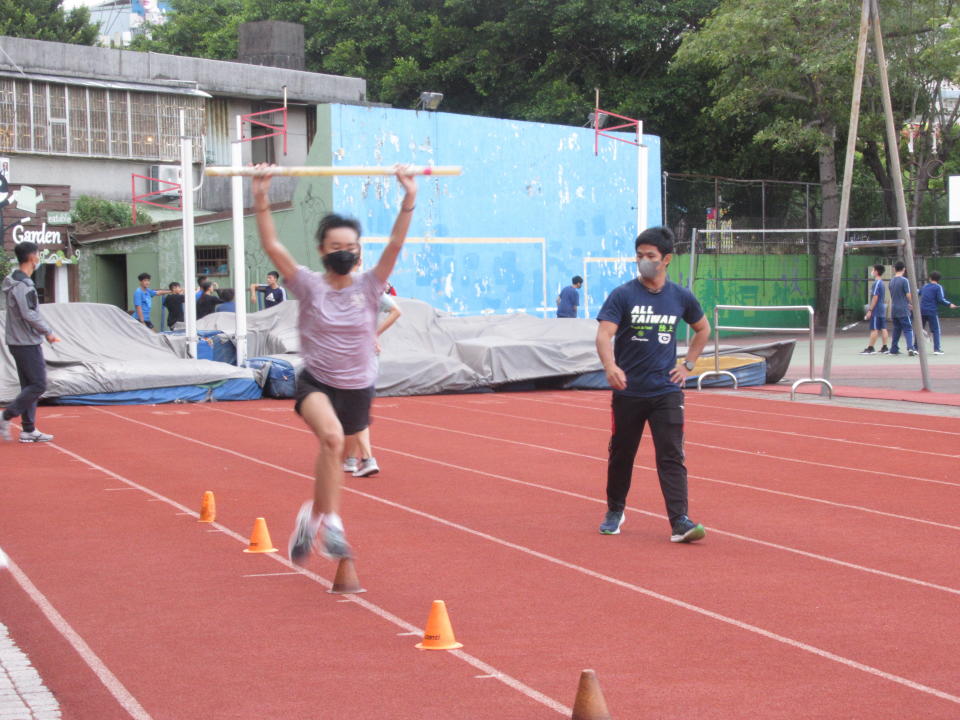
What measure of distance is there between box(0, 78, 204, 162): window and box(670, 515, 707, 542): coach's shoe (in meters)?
28.5

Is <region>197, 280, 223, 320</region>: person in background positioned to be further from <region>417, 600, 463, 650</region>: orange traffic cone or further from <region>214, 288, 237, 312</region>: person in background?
<region>417, 600, 463, 650</region>: orange traffic cone

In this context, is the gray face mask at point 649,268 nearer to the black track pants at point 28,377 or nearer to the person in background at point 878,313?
the black track pants at point 28,377

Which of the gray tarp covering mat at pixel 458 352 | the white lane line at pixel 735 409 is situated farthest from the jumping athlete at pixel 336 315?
the gray tarp covering mat at pixel 458 352

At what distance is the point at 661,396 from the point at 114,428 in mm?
8774

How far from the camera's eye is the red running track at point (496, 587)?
4.86 m

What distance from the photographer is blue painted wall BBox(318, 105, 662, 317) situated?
25.9m

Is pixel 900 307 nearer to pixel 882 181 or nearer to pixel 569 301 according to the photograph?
pixel 569 301

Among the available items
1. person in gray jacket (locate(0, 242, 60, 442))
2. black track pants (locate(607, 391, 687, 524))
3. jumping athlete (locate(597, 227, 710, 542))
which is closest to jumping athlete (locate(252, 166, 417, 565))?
jumping athlete (locate(597, 227, 710, 542))

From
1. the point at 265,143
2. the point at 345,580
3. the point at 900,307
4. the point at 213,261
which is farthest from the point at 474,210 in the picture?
the point at 345,580

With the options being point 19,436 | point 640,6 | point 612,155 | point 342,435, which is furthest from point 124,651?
point 640,6

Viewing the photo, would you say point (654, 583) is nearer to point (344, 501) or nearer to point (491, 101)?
point (344, 501)

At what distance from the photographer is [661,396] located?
7762 millimetres

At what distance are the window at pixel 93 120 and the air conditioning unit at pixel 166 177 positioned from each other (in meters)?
0.67

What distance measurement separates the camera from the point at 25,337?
41.9 ft
